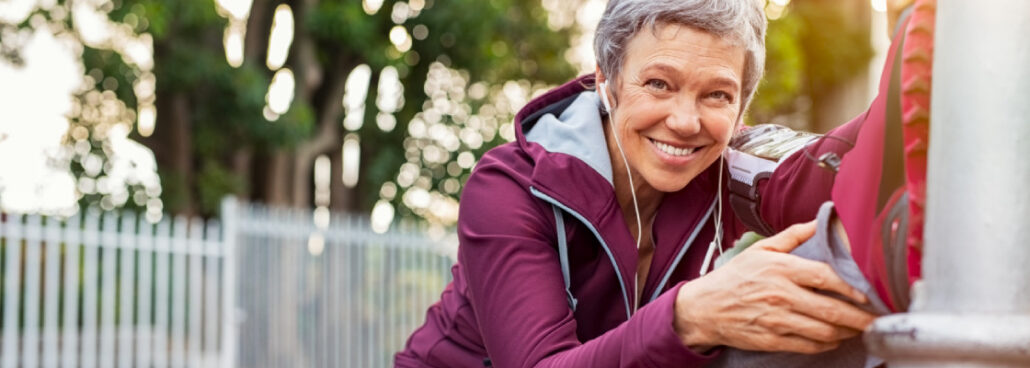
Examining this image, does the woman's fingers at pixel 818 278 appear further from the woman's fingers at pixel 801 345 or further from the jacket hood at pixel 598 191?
the jacket hood at pixel 598 191

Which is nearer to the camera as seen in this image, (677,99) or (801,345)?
(801,345)

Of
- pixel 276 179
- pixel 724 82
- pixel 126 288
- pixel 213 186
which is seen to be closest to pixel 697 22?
pixel 724 82

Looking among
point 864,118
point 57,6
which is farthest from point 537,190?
point 57,6

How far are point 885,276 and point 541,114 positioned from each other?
1.15 metres

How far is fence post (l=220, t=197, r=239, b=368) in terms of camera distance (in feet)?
28.2

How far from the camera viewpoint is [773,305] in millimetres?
1048

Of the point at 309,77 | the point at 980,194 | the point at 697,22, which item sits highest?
the point at 309,77

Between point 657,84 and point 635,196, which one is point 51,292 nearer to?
point 635,196

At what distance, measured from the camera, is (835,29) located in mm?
17203

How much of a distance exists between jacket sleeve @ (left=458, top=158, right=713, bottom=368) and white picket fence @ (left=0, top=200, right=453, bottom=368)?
610cm

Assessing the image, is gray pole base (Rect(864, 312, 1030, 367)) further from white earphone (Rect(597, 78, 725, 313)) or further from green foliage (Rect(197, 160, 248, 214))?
green foliage (Rect(197, 160, 248, 214))

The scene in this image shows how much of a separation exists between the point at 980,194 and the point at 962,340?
3.6 inches

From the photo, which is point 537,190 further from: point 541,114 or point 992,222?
→ point 992,222

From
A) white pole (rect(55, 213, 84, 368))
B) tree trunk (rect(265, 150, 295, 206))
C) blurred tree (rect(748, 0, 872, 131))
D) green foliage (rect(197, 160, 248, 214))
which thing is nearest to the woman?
white pole (rect(55, 213, 84, 368))
